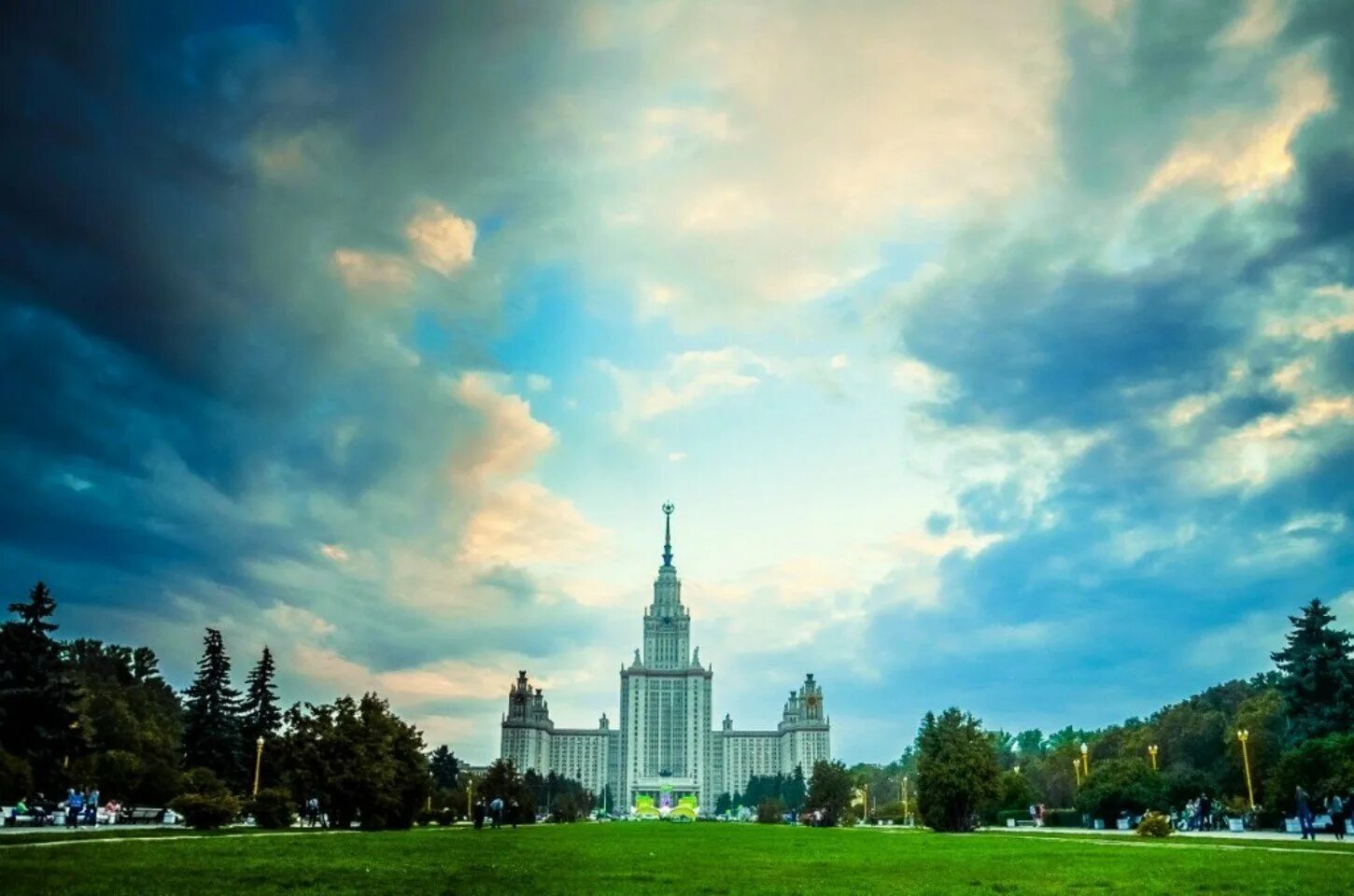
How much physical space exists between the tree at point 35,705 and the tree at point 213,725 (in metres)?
21.1

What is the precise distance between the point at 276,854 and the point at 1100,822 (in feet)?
207

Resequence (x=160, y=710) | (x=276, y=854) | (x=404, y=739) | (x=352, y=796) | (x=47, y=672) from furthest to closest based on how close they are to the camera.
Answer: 1. (x=160, y=710)
2. (x=47, y=672)
3. (x=404, y=739)
4. (x=352, y=796)
5. (x=276, y=854)

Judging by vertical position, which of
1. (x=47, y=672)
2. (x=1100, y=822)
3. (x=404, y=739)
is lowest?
(x=1100, y=822)

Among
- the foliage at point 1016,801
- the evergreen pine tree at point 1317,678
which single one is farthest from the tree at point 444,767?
the evergreen pine tree at point 1317,678

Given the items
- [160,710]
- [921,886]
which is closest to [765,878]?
[921,886]

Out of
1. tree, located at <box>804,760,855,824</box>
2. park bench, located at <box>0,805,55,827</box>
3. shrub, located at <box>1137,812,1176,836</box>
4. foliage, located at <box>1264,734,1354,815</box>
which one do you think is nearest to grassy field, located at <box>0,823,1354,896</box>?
shrub, located at <box>1137,812,1176,836</box>

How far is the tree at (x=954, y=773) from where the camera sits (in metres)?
57.8

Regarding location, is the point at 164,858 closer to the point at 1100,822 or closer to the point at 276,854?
the point at 276,854

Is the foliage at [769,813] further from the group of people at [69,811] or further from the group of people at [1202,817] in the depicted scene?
the group of people at [69,811]

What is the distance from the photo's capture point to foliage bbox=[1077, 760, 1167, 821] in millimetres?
65250

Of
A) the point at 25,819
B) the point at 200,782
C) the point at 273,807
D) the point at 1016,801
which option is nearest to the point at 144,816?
the point at 200,782

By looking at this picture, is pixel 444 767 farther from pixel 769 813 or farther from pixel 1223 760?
pixel 1223 760

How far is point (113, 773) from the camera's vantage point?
68875mm

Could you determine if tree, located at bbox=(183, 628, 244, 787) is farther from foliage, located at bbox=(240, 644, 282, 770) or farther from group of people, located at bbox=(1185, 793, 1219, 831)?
group of people, located at bbox=(1185, 793, 1219, 831)
